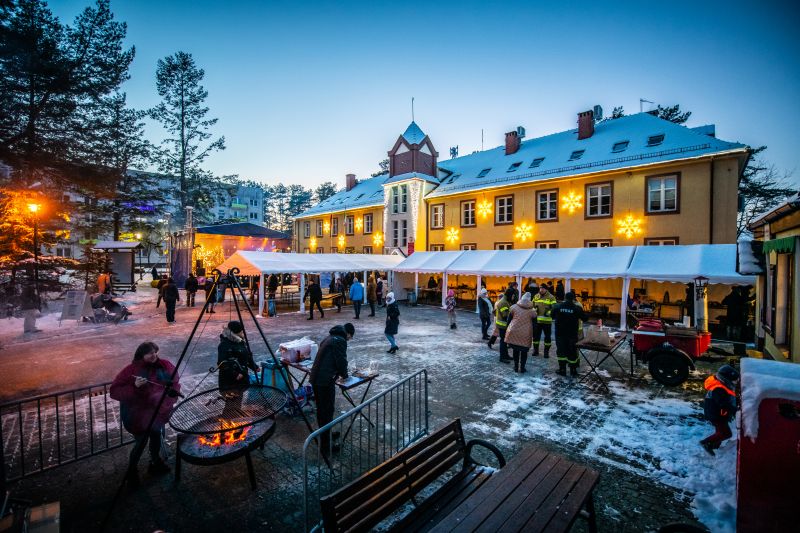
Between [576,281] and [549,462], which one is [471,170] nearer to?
[576,281]

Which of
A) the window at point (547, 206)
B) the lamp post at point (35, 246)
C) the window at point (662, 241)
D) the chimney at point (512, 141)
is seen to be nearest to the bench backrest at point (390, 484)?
the lamp post at point (35, 246)

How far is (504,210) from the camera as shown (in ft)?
72.5

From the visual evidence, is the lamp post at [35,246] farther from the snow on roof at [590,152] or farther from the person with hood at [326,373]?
the snow on roof at [590,152]

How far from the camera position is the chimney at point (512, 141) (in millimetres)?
24891

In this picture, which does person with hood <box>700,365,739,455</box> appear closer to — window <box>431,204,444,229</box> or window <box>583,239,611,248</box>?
window <box>583,239,611,248</box>

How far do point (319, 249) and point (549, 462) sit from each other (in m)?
33.2

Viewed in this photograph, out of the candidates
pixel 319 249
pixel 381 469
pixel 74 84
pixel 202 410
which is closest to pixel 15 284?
pixel 74 84

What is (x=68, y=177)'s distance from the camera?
11.7 m

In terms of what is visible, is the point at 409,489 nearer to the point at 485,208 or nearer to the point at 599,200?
the point at 599,200

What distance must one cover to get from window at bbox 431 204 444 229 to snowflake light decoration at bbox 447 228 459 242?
0.89 m

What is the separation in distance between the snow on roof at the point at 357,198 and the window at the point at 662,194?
17974 millimetres

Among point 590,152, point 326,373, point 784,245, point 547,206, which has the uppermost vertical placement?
point 590,152

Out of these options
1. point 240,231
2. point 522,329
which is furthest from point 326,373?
point 240,231

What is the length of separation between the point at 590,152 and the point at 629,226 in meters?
5.27
